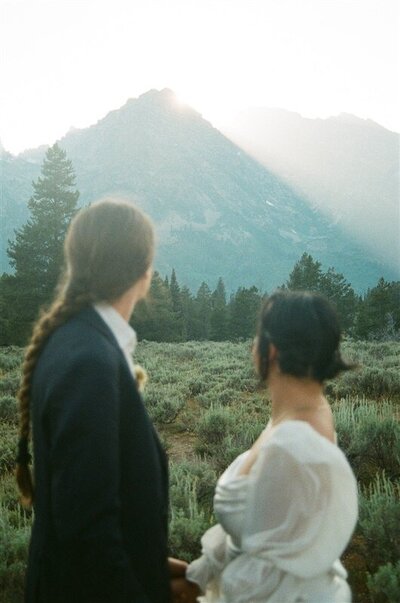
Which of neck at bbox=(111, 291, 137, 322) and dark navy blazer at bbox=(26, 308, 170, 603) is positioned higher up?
neck at bbox=(111, 291, 137, 322)

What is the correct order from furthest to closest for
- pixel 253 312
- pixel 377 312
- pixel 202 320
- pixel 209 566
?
pixel 202 320, pixel 253 312, pixel 377 312, pixel 209 566

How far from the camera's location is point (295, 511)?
6.61ft

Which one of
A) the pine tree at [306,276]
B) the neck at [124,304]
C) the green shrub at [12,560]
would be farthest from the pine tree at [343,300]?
the neck at [124,304]

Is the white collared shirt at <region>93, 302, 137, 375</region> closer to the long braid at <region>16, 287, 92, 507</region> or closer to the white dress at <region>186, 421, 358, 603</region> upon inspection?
the long braid at <region>16, 287, 92, 507</region>

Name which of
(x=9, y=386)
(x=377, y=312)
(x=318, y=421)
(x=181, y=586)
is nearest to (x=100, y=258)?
(x=318, y=421)

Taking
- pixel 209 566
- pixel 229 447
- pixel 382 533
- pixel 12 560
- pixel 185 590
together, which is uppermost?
pixel 209 566

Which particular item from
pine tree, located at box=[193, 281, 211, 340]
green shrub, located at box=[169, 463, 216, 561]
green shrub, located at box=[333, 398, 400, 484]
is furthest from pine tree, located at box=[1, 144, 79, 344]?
pine tree, located at box=[193, 281, 211, 340]

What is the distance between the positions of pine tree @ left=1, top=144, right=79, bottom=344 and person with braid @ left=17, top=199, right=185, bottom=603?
24.9 metres

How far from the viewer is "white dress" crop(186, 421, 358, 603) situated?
201cm

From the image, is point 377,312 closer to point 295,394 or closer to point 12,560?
point 12,560

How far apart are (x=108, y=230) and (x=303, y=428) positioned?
1084 mm

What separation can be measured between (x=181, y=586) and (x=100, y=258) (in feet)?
5.26

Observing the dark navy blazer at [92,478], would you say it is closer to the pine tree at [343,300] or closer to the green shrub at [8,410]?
the green shrub at [8,410]

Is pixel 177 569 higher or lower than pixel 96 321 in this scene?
lower
